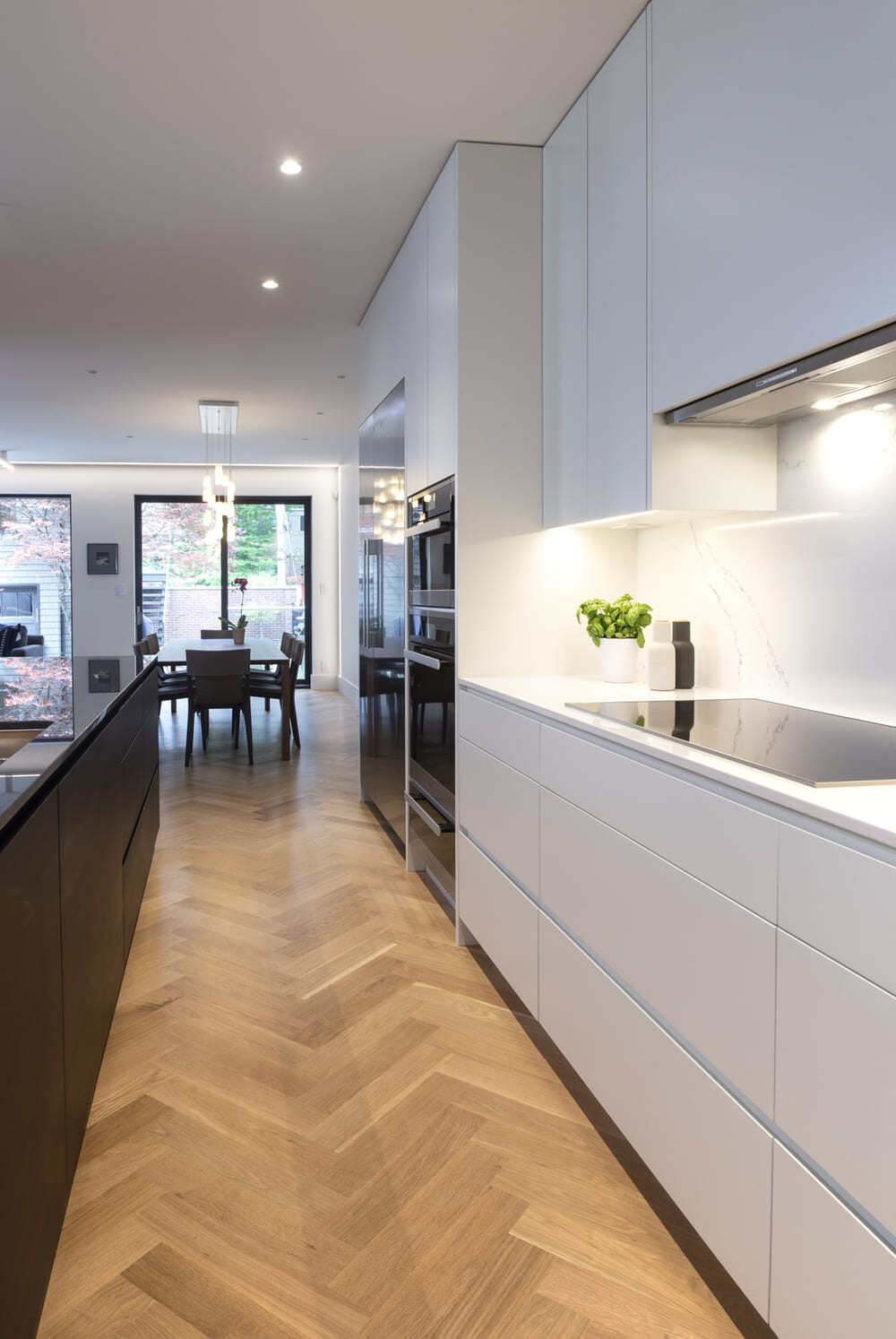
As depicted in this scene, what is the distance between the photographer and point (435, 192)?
127 inches

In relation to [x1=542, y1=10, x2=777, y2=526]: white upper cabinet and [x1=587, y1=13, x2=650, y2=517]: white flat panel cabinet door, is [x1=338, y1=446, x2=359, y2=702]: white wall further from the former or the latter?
[x1=587, y1=13, x2=650, y2=517]: white flat panel cabinet door

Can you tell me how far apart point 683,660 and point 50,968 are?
5.75ft

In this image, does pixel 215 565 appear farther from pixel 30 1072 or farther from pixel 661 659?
pixel 30 1072

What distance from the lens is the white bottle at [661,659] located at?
2.57 meters

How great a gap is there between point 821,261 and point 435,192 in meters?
2.03

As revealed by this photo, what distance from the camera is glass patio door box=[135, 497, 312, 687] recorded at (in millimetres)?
11039

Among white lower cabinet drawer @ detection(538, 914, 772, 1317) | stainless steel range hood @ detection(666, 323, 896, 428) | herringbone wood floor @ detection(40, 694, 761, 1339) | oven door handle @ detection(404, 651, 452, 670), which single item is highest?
→ stainless steel range hood @ detection(666, 323, 896, 428)

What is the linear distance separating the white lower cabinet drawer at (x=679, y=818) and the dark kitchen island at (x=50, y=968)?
101 centimetres

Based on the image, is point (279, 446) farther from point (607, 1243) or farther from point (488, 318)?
point (607, 1243)

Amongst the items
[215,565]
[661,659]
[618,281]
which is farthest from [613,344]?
[215,565]

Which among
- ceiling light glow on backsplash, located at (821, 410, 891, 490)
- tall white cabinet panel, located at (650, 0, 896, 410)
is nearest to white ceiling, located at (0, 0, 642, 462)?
tall white cabinet panel, located at (650, 0, 896, 410)

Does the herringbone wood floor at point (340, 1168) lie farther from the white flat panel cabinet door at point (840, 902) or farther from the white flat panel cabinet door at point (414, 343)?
the white flat panel cabinet door at point (414, 343)

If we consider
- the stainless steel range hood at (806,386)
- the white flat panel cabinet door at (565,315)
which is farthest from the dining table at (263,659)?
the stainless steel range hood at (806,386)

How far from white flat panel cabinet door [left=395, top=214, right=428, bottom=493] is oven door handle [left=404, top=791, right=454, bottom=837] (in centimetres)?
122
